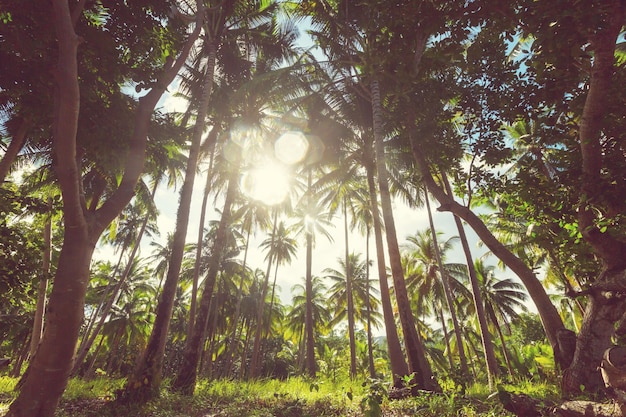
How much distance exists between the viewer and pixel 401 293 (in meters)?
8.12

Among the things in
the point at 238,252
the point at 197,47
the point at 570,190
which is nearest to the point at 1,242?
the point at 570,190

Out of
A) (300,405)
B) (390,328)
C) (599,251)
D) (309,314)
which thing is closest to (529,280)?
(599,251)

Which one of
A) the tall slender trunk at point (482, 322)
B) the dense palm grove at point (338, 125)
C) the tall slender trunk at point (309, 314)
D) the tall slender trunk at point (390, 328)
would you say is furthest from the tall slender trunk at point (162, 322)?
the tall slender trunk at point (309, 314)

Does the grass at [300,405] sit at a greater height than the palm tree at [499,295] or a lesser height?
lesser

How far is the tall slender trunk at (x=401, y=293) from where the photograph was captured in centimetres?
670

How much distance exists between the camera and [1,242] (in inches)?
201

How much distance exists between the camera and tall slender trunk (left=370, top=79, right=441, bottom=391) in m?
6.70

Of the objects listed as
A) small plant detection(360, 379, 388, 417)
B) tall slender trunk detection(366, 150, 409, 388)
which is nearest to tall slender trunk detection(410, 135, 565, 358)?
small plant detection(360, 379, 388, 417)

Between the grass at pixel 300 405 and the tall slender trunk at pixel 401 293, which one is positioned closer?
the grass at pixel 300 405

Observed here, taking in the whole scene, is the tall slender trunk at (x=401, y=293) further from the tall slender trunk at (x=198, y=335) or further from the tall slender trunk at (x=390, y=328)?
the tall slender trunk at (x=198, y=335)

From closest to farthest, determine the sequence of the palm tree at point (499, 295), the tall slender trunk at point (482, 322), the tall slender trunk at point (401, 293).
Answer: the tall slender trunk at point (401, 293) < the tall slender trunk at point (482, 322) < the palm tree at point (499, 295)

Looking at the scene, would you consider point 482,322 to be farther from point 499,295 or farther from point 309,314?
point 499,295

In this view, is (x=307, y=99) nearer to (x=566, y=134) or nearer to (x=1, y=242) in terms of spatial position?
(x=566, y=134)

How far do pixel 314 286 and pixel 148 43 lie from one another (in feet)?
103
